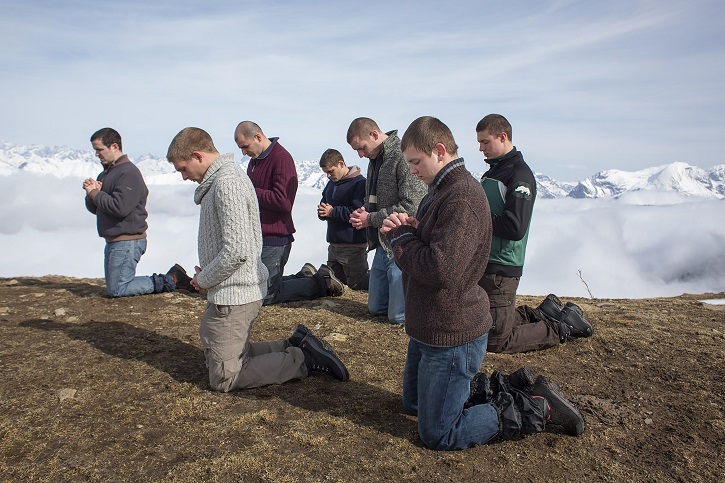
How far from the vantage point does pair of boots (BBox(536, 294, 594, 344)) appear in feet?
22.6

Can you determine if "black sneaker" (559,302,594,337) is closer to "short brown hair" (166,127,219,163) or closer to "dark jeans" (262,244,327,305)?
"dark jeans" (262,244,327,305)

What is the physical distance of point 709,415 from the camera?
4.94m

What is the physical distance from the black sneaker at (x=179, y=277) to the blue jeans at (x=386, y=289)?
380cm

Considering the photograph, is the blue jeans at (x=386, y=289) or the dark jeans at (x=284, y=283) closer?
the blue jeans at (x=386, y=289)

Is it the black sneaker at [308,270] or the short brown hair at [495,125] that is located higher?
the short brown hair at [495,125]

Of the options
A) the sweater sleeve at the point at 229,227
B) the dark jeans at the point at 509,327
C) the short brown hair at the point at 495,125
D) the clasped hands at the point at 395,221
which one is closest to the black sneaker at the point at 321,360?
the sweater sleeve at the point at 229,227

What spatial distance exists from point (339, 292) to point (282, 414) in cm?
495

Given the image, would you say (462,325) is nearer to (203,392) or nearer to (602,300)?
(203,392)

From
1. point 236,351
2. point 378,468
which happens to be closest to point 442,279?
point 378,468

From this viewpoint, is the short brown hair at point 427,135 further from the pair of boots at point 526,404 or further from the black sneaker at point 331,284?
the black sneaker at point 331,284

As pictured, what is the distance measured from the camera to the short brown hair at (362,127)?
25.5 ft

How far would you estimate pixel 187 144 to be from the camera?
5.15 meters

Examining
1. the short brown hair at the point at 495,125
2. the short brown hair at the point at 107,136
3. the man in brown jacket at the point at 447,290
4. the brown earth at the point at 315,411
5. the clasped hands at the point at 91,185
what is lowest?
the brown earth at the point at 315,411

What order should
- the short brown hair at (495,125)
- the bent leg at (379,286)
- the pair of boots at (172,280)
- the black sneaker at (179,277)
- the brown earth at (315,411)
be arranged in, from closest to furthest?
the brown earth at (315,411) < the short brown hair at (495,125) < the bent leg at (379,286) < the pair of boots at (172,280) < the black sneaker at (179,277)
